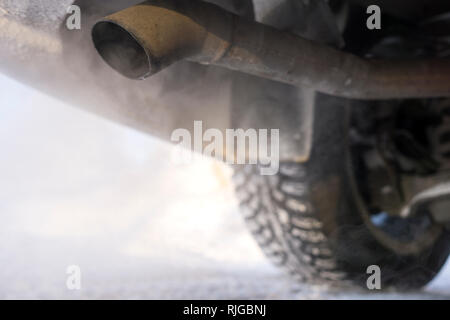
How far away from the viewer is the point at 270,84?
888 millimetres

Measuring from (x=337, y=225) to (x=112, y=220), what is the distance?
1.42 meters

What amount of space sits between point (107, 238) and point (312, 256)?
104cm

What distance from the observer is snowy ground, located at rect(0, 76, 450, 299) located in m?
0.96

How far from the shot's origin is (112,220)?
2.13 metres

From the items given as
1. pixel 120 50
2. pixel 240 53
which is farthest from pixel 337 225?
pixel 120 50

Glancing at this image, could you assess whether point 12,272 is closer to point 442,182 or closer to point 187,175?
point 442,182

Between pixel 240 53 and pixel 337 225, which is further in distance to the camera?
pixel 337 225

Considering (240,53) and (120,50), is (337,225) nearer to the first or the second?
(240,53)

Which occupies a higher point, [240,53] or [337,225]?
[240,53]

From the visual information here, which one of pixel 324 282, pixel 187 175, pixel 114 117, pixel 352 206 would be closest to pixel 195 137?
pixel 114 117

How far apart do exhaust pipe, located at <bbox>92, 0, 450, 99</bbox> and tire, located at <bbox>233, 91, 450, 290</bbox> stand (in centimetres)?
17

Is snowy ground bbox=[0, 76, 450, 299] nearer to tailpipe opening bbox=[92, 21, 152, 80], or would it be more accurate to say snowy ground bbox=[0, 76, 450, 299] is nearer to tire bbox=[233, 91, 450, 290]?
tire bbox=[233, 91, 450, 290]

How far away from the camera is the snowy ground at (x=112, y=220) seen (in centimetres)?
96

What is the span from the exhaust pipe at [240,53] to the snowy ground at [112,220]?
1.12 feet
